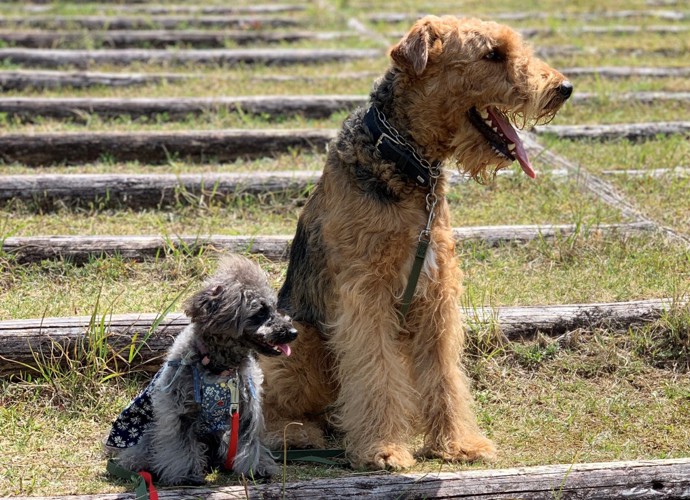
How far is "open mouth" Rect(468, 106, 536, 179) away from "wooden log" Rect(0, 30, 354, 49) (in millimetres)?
7808

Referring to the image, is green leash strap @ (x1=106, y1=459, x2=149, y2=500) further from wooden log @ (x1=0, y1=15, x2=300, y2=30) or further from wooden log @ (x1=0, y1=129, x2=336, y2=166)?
wooden log @ (x1=0, y1=15, x2=300, y2=30)

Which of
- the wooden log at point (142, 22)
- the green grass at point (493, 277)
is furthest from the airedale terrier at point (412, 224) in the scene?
the wooden log at point (142, 22)

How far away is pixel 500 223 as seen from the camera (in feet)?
23.2

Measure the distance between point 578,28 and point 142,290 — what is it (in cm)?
873

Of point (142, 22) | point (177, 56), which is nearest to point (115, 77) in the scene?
point (177, 56)

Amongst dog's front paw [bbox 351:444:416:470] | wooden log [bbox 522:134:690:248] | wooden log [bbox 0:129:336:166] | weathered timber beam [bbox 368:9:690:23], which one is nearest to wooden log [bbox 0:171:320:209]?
wooden log [bbox 0:129:336:166]

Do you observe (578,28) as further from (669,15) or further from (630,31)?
(669,15)

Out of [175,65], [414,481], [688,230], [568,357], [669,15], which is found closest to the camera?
[414,481]

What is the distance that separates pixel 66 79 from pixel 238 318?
646cm

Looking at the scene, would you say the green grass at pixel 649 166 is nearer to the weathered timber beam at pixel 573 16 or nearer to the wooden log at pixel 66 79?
the wooden log at pixel 66 79

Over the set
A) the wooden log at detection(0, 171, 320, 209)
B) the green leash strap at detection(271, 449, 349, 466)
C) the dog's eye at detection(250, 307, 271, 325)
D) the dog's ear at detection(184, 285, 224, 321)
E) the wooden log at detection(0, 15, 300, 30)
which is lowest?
the green leash strap at detection(271, 449, 349, 466)

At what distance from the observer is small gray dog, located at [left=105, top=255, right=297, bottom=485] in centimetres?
421

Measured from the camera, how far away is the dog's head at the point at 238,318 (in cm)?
418

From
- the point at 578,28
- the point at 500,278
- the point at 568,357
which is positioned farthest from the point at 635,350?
the point at 578,28
